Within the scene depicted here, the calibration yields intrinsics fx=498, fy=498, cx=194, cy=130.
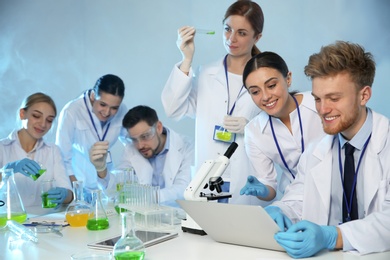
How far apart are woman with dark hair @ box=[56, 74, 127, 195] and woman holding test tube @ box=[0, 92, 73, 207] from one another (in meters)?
0.34

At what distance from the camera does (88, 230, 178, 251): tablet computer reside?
1.82 metres

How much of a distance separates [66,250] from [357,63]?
4.42 feet

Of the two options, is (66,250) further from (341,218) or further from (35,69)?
(35,69)

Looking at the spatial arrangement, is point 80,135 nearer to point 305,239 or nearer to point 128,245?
point 128,245

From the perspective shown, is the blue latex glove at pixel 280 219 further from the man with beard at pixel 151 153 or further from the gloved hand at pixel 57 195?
the man with beard at pixel 151 153

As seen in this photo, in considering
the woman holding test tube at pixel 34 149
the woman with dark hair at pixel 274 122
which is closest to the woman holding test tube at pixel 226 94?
the woman with dark hair at pixel 274 122

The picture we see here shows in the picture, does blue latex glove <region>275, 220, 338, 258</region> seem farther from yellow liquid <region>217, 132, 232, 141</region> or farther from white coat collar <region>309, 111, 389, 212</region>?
yellow liquid <region>217, 132, 232, 141</region>

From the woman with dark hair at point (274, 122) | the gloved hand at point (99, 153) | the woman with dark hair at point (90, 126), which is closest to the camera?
the woman with dark hair at point (274, 122)

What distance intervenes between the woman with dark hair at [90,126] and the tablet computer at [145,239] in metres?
1.70

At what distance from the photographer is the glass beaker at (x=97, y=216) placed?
7.00ft

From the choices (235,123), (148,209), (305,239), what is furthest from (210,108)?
(305,239)

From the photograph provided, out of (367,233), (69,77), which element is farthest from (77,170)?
(367,233)

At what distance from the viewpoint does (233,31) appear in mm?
3121

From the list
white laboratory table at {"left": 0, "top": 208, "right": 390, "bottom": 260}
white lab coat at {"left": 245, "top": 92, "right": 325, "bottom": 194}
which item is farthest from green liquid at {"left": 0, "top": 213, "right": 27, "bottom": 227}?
white lab coat at {"left": 245, "top": 92, "right": 325, "bottom": 194}
